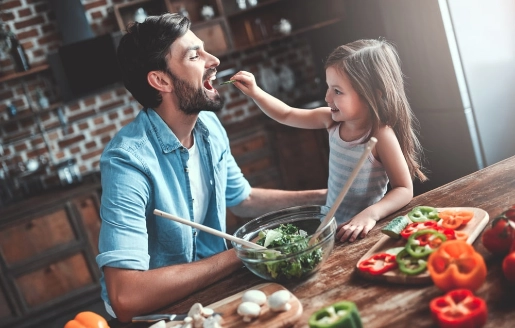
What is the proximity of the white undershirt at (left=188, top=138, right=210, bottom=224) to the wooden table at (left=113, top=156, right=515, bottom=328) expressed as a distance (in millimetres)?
529

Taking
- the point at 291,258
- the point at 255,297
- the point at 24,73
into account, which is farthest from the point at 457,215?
the point at 24,73

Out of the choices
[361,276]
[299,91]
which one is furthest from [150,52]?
[299,91]

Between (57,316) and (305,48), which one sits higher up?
(305,48)

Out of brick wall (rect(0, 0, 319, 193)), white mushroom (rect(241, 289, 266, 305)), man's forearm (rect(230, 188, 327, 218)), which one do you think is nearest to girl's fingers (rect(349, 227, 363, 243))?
white mushroom (rect(241, 289, 266, 305))

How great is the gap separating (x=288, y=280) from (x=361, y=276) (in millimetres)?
158

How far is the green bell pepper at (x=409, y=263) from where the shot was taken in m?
0.91

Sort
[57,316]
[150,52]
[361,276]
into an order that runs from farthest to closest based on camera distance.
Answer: [57,316] < [150,52] < [361,276]

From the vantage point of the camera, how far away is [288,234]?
3.77 feet

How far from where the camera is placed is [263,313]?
939 mm

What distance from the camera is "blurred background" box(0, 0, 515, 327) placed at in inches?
110

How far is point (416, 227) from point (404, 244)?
57 millimetres

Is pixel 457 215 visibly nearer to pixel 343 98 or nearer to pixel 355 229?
pixel 355 229

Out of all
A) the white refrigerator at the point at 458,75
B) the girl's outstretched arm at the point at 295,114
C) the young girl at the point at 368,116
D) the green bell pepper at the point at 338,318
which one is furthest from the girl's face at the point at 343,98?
the white refrigerator at the point at 458,75

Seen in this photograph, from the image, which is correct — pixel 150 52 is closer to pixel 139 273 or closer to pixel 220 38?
pixel 139 273
